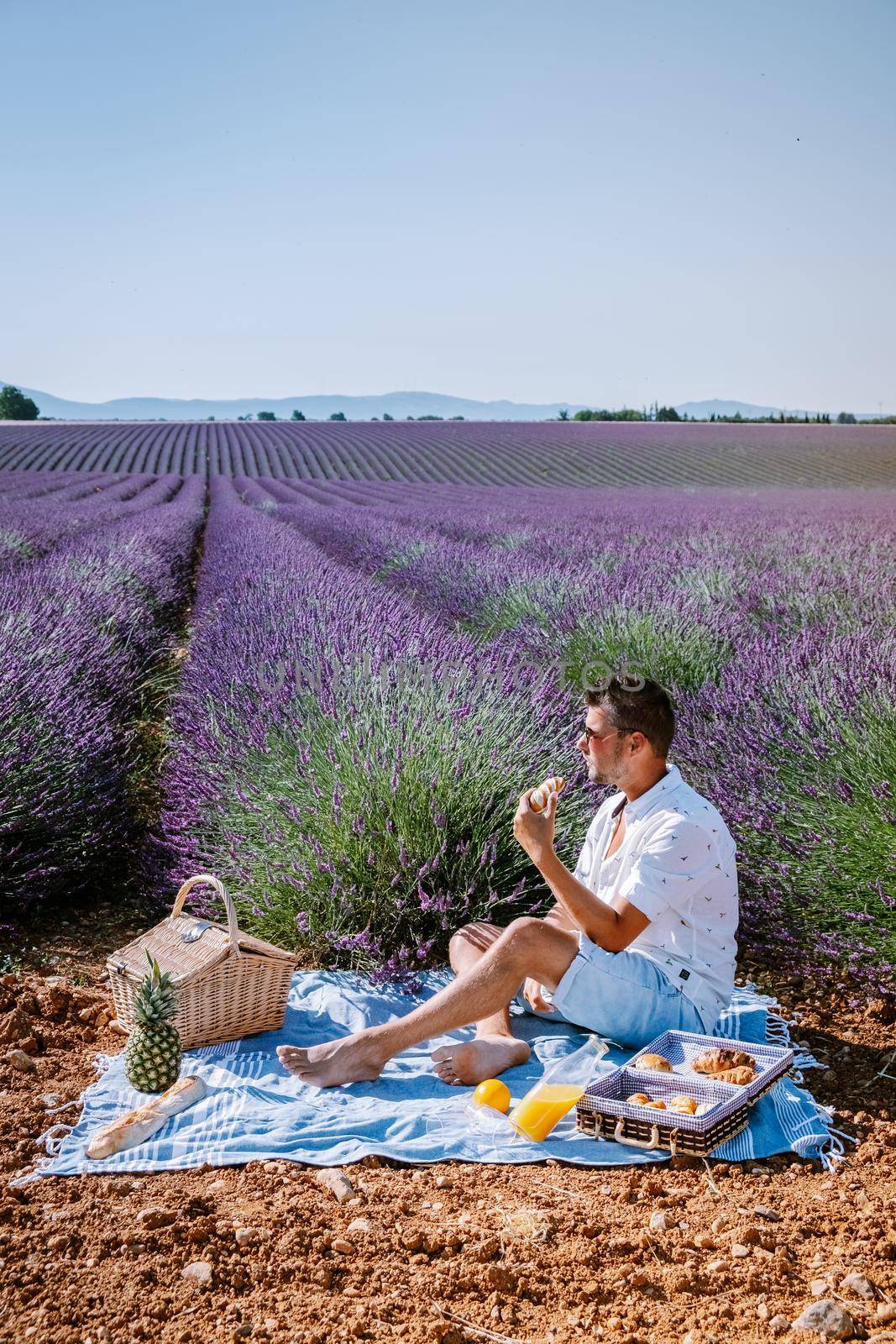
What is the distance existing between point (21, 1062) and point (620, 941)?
131 cm

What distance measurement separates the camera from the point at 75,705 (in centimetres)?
437

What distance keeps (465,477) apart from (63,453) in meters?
11.5

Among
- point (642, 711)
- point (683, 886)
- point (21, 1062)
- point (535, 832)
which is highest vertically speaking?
point (642, 711)

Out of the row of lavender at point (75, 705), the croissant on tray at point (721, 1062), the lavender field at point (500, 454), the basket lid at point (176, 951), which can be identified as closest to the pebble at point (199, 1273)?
the basket lid at point (176, 951)

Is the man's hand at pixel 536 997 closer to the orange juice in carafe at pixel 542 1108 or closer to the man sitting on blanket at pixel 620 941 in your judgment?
the man sitting on blanket at pixel 620 941

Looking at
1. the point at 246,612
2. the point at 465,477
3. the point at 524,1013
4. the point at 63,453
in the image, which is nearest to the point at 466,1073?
the point at 524,1013

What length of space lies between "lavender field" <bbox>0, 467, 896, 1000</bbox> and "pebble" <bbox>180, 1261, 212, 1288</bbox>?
1283 millimetres

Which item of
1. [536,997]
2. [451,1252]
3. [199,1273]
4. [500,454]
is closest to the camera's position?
[199,1273]

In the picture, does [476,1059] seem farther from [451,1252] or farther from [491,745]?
[491,745]

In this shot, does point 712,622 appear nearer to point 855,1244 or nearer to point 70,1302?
point 855,1244

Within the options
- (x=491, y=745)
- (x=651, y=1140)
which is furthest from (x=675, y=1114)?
(x=491, y=745)

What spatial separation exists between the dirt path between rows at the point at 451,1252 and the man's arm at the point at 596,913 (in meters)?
0.47

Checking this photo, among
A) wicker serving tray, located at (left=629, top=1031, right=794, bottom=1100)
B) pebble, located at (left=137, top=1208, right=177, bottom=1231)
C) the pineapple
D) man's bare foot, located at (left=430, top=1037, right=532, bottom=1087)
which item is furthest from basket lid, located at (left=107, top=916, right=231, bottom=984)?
wicker serving tray, located at (left=629, top=1031, right=794, bottom=1100)

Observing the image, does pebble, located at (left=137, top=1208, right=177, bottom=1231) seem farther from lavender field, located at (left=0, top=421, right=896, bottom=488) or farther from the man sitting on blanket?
lavender field, located at (left=0, top=421, right=896, bottom=488)
